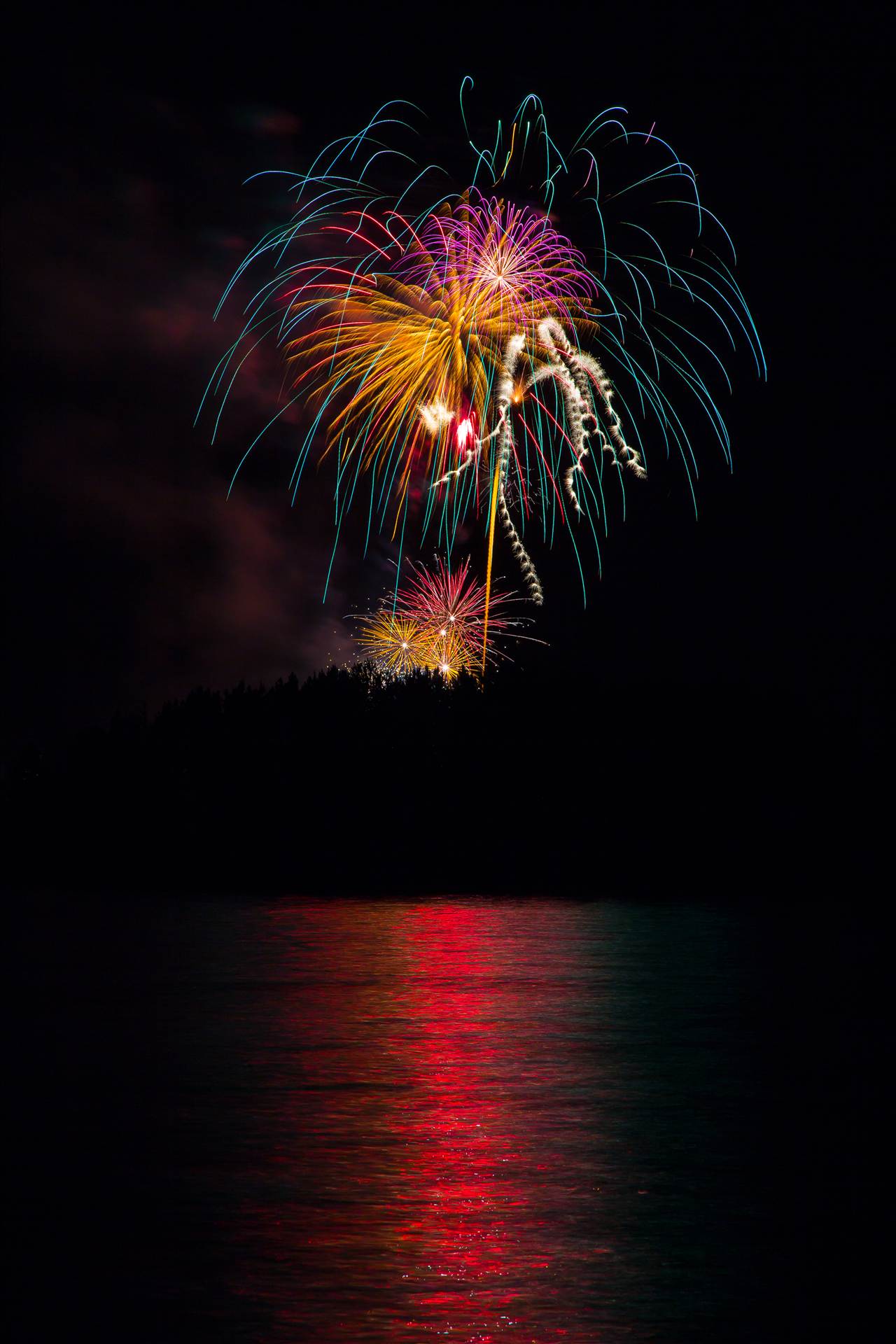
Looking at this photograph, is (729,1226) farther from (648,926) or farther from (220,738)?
(220,738)

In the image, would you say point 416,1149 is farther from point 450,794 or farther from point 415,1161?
point 450,794

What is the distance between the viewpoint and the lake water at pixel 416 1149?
5.93m

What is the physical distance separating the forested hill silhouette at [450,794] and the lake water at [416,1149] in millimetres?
9186

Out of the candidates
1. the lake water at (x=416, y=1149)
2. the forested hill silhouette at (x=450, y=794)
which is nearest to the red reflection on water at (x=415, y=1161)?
the lake water at (x=416, y=1149)

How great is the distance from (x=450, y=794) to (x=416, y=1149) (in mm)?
17834

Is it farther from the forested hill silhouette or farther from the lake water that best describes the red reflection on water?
the forested hill silhouette

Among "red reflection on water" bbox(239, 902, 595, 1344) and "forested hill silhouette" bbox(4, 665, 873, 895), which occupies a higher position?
"forested hill silhouette" bbox(4, 665, 873, 895)

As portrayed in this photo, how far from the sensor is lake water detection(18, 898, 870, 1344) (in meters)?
5.93

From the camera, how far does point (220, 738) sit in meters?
27.1

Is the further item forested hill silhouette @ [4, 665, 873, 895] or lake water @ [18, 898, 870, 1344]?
forested hill silhouette @ [4, 665, 873, 895]

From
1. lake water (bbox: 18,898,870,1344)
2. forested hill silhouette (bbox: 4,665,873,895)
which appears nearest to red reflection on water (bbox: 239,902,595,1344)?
lake water (bbox: 18,898,870,1344)

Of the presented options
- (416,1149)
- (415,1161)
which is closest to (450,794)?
(416,1149)

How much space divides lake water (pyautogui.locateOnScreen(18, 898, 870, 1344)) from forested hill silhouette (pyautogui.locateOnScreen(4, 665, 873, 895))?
30.1ft

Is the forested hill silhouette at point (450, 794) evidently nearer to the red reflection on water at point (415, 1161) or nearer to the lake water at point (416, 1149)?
the lake water at point (416, 1149)
